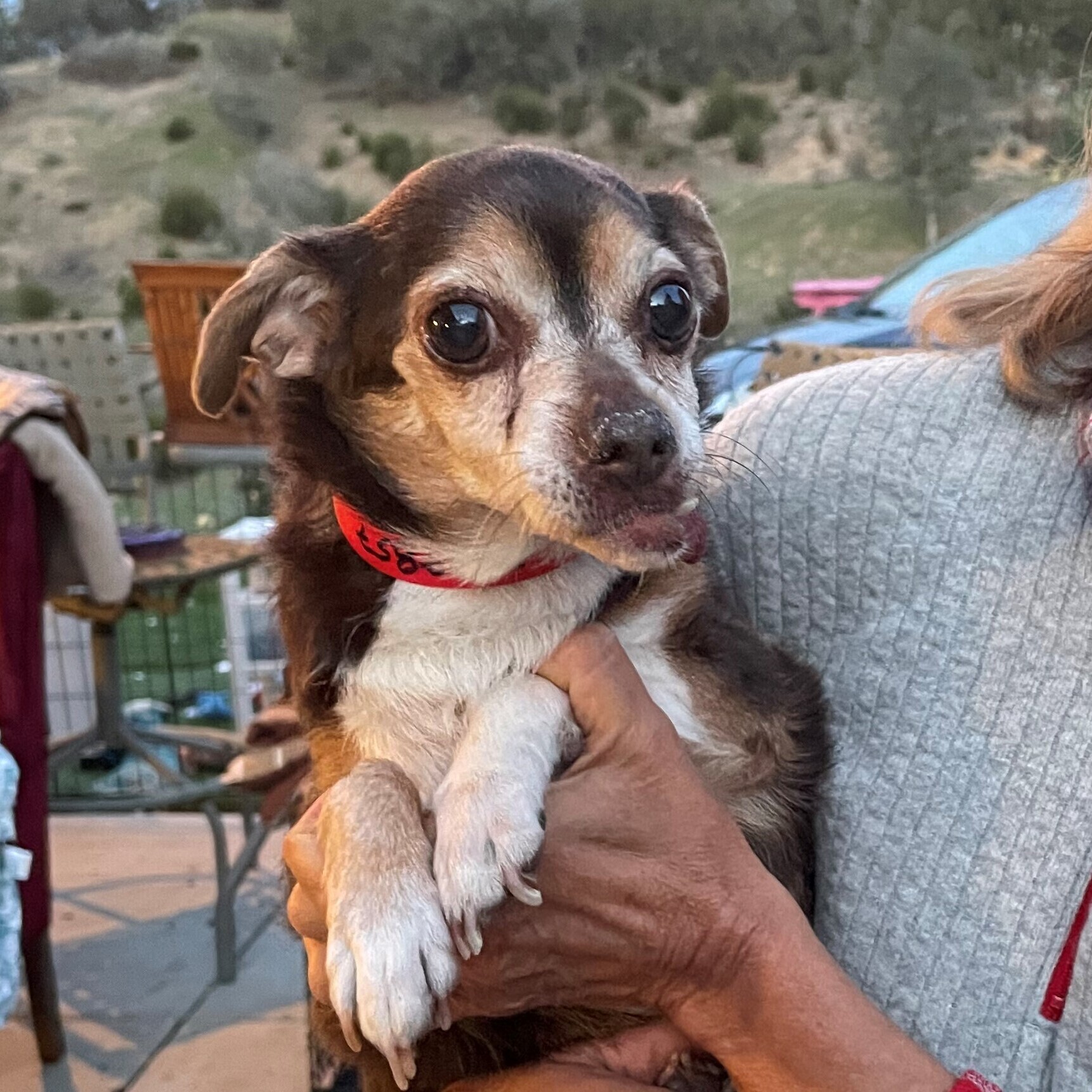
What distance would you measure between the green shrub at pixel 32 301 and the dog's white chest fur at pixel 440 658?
6.28m

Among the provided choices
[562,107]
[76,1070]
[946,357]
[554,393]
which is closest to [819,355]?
[946,357]

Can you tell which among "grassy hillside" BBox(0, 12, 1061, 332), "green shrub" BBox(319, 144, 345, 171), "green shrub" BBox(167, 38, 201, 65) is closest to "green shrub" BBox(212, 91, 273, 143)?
"grassy hillside" BBox(0, 12, 1061, 332)

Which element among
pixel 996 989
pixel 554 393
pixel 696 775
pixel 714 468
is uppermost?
pixel 554 393

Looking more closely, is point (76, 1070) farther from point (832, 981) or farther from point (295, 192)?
point (295, 192)

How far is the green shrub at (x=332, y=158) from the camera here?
5945mm

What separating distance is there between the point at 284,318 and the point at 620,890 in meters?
0.73

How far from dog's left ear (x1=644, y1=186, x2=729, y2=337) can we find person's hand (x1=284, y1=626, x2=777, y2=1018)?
1.81 feet

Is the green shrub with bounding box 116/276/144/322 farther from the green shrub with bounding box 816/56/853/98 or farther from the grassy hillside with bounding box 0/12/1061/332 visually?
the green shrub with bounding box 816/56/853/98

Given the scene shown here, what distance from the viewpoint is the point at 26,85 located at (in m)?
6.54

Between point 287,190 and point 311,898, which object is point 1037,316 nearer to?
point 311,898

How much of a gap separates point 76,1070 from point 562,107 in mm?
4971

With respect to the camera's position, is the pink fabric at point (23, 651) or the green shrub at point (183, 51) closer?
the pink fabric at point (23, 651)

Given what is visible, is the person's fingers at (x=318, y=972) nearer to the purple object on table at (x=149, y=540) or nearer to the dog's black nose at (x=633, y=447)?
the dog's black nose at (x=633, y=447)

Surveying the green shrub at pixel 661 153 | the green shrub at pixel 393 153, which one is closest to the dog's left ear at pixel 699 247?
the green shrub at pixel 393 153
